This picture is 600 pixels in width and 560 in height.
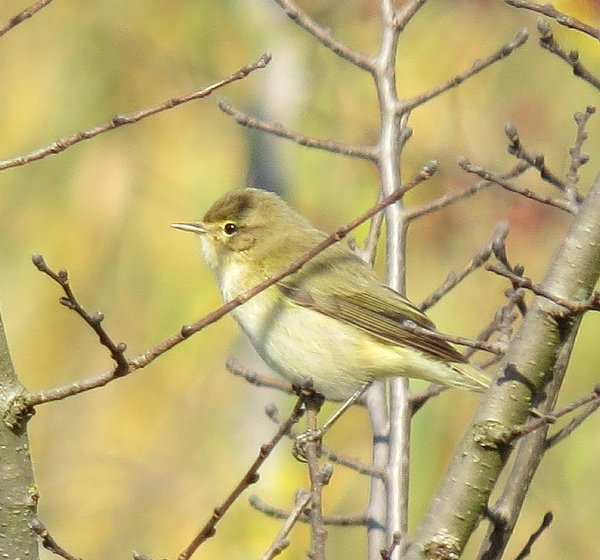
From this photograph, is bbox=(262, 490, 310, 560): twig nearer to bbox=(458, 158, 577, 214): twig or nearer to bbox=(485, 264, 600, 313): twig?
bbox=(485, 264, 600, 313): twig

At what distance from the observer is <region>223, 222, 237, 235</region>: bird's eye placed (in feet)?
13.7

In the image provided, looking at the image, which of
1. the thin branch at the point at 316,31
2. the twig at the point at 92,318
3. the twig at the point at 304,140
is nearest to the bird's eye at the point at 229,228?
the twig at the point at 304,140

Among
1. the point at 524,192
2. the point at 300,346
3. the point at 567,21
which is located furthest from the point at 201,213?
the point at 567,21

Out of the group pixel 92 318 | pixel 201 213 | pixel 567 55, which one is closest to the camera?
pixel 92 318

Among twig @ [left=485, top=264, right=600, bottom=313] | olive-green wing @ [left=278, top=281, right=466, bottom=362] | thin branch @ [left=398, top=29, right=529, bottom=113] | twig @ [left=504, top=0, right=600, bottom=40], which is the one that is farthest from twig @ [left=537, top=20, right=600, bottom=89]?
olive-green wing @ [left=278, top=281, right=466, bottom=362]

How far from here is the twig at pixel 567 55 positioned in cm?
246

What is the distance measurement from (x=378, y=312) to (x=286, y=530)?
69.1 inches

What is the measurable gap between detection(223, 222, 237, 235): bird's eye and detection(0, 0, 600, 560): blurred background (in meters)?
1.81

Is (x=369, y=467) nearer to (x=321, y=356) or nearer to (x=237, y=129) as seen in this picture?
(x=321, y=356)

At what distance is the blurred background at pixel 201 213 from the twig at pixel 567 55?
11.6 feet

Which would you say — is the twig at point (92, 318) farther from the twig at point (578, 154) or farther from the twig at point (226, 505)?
the twig at point (578, 154)

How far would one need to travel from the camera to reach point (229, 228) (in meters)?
4.20

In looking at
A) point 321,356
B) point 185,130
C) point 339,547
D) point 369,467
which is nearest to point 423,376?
point 321,356

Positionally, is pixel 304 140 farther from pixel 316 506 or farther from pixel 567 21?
pixel 316 506
